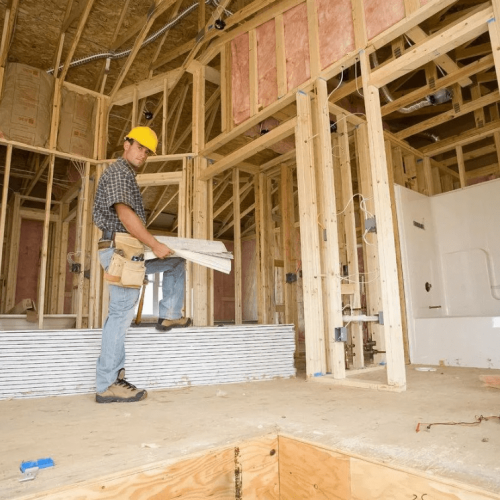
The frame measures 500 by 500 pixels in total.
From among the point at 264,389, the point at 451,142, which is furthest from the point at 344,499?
the point at 451,142

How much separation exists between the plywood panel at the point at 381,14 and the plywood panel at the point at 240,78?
1.54 m

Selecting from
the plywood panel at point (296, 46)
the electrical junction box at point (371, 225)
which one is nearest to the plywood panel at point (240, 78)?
the plywood panel at point (296, 46)

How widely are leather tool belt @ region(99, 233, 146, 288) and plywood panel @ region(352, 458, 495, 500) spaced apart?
5.50ft

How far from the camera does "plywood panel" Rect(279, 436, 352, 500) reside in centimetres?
132

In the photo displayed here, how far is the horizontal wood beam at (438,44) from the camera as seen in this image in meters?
2.60

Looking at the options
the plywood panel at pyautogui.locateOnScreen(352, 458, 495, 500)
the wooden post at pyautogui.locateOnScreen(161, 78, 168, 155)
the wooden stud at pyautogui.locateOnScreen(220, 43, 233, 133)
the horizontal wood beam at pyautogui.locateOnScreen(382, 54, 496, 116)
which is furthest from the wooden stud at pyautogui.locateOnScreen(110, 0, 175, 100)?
the plywood panel at pyautogui.locateOnScreen(352, 458, 495, 500)

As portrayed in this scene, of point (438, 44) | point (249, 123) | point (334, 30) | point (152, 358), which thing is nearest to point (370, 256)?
point (249, 123)

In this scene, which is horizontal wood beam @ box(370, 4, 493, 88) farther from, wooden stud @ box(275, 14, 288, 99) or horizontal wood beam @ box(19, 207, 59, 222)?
horizontal wood beam @ box(19, 207, 59, 222)

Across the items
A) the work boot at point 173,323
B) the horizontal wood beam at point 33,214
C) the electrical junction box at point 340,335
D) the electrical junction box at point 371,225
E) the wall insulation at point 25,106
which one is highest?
the wall insulation at point 25,106

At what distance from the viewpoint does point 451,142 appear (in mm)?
5320

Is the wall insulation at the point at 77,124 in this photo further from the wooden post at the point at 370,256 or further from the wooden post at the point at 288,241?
the wooden post at the point at 370,256

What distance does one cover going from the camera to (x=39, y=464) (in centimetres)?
129

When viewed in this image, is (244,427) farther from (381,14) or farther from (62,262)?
(62,262)

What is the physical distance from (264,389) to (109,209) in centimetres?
166
